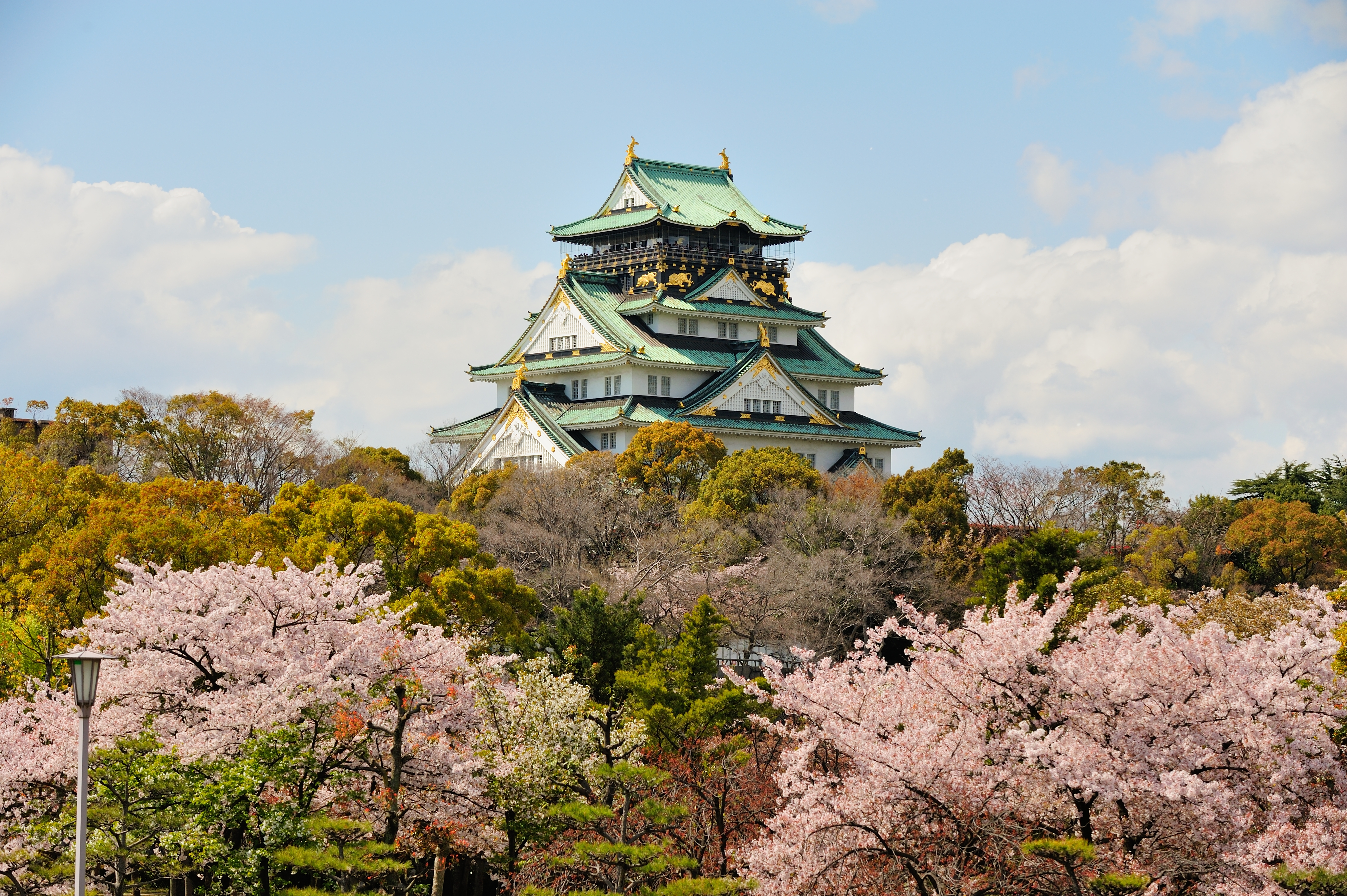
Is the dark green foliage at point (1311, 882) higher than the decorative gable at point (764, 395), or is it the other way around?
the decorative gable at point (764, 395)

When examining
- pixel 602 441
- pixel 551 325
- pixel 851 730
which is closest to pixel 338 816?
pixel 851 730

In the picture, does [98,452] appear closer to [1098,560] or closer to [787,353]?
[787,353]

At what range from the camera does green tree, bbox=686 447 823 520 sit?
46.1m

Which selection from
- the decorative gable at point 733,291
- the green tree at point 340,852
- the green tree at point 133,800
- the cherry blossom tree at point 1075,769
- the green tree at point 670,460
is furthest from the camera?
the decorative gable at point 733,291

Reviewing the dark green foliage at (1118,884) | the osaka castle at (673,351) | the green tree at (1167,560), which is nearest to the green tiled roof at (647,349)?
the osaka castle at (673,351)

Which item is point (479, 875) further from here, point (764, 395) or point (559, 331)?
point (559, 331)

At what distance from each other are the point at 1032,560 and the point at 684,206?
3913 cm

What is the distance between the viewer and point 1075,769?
53.3 feet

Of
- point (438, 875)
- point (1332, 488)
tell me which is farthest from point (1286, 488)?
point (438, 875)

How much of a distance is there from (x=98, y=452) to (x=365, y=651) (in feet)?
128

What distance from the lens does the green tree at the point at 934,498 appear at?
152 ft

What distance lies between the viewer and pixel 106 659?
22.2 meters

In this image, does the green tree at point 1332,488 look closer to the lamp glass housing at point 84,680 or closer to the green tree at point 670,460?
the green tree at point 670,460

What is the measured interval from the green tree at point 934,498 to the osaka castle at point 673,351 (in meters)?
10.9
